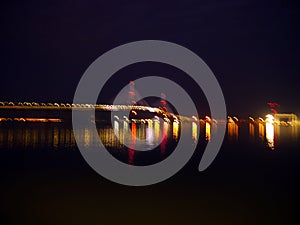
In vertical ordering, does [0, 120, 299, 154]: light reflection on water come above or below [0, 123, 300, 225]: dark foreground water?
above

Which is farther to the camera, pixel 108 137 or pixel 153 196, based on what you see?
pixel 108 137

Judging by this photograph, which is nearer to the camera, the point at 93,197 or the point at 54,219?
the point at 54,219

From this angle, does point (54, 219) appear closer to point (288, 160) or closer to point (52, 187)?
point (52, 187)

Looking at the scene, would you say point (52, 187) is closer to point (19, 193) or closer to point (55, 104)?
point (19, 193)

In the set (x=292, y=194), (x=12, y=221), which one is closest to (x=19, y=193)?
(x=12, y=221)

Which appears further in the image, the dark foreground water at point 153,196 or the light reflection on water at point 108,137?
the light reflection on water at point 108,137

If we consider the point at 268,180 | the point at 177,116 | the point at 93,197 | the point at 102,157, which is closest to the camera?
the point at 93,197

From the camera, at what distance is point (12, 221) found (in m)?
10.6

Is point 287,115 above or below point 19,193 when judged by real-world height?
above

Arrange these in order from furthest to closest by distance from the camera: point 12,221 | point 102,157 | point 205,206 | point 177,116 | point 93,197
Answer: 1. point 177,116
2. point 102,157
3. point 93,197
4. point 205,206
5. point 12,221

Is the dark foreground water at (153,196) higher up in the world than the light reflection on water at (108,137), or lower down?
lower down

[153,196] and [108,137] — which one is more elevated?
[108,137]

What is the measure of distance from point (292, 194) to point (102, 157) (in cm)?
1470

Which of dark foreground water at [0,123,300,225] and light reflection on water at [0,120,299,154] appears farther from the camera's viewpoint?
light reflection on water at [0,120,299,154]
